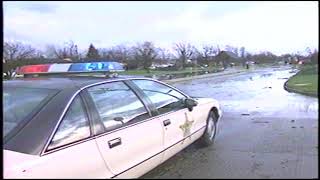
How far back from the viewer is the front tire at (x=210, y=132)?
570 centimetres

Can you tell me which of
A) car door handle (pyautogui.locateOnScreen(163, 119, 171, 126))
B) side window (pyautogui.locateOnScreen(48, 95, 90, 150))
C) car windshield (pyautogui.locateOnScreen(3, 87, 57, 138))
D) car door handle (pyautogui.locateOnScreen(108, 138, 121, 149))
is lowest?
car door handle (pyautogui.locateOnScreen(163, 119, 171, 126))

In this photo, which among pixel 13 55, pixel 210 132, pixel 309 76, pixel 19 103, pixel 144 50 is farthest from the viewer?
pixel 13 55

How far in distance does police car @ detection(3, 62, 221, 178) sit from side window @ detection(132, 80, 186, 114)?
1 centimetres

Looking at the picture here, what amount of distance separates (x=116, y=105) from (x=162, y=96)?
A: 101cm

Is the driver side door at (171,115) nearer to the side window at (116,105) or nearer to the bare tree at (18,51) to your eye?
the side window at (116,105)

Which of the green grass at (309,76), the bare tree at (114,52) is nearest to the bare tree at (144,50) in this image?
the bare tree at (114,52)

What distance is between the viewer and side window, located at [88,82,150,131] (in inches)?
145

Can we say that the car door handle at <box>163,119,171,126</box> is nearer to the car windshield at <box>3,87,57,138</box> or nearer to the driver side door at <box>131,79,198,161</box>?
the driver side door at <box>131,79,198,161</box>

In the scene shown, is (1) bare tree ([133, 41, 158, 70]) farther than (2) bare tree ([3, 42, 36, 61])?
No

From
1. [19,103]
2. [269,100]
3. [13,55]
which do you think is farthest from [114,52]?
[13,55]

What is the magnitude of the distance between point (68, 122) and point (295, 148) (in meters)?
2.88

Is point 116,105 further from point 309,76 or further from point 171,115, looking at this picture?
point 309,76

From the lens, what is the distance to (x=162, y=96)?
4.82m

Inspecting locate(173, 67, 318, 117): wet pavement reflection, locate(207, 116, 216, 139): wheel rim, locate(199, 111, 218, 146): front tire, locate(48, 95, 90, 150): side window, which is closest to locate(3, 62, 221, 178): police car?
locate(48, 95, 90, 150): side window
